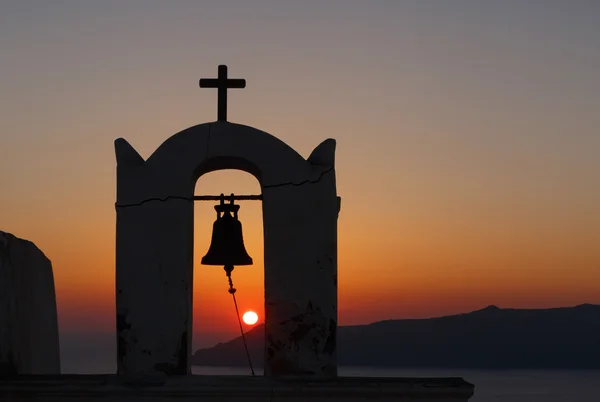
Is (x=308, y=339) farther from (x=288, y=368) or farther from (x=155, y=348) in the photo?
(x=155, y=348)

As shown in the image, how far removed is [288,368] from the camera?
24.0 feet

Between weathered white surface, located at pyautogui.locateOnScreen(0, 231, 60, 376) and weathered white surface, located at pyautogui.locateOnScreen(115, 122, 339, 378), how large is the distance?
1.61m

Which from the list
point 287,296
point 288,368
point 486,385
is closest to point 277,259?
point 287,296

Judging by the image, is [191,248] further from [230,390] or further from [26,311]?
[26,311]

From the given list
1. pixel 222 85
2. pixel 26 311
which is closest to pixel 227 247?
pixel 222 85

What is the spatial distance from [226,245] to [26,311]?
2378mm

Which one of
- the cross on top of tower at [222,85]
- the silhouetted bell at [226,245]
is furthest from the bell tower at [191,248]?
the silhouetted bell at [226,245]

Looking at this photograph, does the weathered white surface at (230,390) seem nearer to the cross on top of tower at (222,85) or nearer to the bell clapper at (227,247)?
the bell clapper at (227,247)

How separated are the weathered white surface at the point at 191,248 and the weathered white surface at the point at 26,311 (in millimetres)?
1610

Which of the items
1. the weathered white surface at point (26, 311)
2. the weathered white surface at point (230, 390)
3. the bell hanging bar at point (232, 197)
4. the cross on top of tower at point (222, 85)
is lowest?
the weathered white surface at point (230, 390)

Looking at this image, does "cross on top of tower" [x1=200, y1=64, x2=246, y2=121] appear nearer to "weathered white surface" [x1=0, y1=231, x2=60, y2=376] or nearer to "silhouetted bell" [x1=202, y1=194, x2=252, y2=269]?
"silhouetted bell" [x1=202, y1=194, x2=252, y2=269]

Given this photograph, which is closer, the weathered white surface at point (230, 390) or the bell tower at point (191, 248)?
the weathered white surface at point (230, 390)

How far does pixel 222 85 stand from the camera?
7828mm

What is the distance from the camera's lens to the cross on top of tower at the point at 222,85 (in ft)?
25.5
